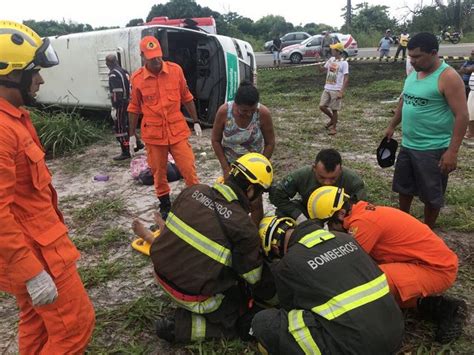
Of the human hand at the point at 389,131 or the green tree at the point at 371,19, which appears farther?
the green tree at the point at 371,19

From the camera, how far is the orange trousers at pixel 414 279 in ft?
7.78

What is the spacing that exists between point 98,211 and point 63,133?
337 cm

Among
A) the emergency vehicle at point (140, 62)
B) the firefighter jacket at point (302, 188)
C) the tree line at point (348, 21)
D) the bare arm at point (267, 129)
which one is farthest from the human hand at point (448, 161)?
the tree line at point (348, 21)

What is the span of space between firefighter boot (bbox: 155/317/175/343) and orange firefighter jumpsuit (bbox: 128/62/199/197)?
1896 mm

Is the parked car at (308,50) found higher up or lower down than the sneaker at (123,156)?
higher up

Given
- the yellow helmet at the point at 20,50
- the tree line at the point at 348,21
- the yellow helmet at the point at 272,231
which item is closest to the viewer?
the yellow helmet at the point at 20,50

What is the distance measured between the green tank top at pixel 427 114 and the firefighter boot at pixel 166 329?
2340 millimetres

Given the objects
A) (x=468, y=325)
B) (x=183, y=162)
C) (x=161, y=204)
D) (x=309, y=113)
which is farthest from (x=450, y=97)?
(x=309, y=113)

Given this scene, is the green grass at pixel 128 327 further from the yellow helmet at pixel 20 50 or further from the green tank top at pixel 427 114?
the green tank top at pixel 427 114

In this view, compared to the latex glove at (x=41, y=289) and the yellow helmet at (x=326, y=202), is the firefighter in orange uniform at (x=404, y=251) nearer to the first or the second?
the yellow helmet at (x=326, y=202)

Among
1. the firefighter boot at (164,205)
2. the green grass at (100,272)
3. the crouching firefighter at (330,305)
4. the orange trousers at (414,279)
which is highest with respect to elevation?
the crouching firefighter at (330,305)

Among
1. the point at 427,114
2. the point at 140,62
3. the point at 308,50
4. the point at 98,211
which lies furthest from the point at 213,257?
the point at 308,50

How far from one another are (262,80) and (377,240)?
12.8m

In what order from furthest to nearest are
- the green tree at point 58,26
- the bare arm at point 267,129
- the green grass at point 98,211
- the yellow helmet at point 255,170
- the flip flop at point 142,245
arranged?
the green tree at point 58,26 → the green grass at point 98,211 → the flip flop at point 142,245 → the bare arm at point 267,129 → the yellow helmet at point 255,170
